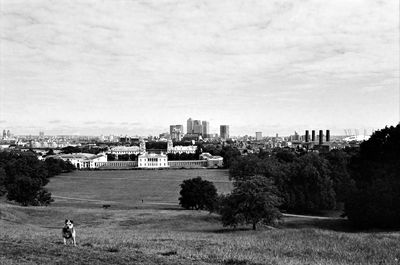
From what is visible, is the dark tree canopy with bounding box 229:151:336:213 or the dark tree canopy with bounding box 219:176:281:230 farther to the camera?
the dark tree canopy with bounding box 229:151:336:213

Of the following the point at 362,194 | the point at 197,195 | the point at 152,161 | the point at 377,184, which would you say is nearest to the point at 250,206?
the point at 362,194

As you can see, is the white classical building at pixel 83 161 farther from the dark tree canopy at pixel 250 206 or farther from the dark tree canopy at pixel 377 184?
the dark tree canopy at pixel 250 206

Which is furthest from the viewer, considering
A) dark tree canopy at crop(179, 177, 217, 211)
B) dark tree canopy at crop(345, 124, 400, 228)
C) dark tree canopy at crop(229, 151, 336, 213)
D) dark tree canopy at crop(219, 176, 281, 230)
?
dark tree canopy at crop(179, 177, 217, 211)

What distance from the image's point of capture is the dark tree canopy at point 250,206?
96.8 ft

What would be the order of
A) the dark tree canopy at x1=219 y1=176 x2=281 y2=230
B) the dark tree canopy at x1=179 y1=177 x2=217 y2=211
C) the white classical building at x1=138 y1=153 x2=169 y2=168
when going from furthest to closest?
the white classical building at x1=138 y1=153 x2=169 y2=168
the dark tree canopy at x1=179 y1=177 x2=217 y2=211
the dark tree canopy at x1=219 y1=176 x2=281 y2=230

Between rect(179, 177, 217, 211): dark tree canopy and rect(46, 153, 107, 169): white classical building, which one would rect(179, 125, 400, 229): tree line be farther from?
rect(46, 153, 107, 169): white classical building

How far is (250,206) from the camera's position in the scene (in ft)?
97.6

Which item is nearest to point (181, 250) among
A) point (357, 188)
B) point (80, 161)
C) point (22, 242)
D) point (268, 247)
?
point (268, 247)

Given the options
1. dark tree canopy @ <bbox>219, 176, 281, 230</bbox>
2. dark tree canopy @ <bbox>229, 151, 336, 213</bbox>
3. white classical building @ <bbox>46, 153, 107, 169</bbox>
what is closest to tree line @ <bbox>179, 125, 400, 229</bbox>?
dark tree canopy @ <bbox>219, 176, 281, 230</bbox>

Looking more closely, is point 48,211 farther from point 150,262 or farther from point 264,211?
point 150,262

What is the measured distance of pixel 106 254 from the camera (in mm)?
12891

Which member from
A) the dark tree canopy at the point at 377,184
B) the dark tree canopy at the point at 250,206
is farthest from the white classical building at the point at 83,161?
the dark tree canopy at the point at 250,206

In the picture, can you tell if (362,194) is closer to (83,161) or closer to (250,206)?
(250,206)

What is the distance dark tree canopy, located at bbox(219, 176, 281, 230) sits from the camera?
2952 centimetres
